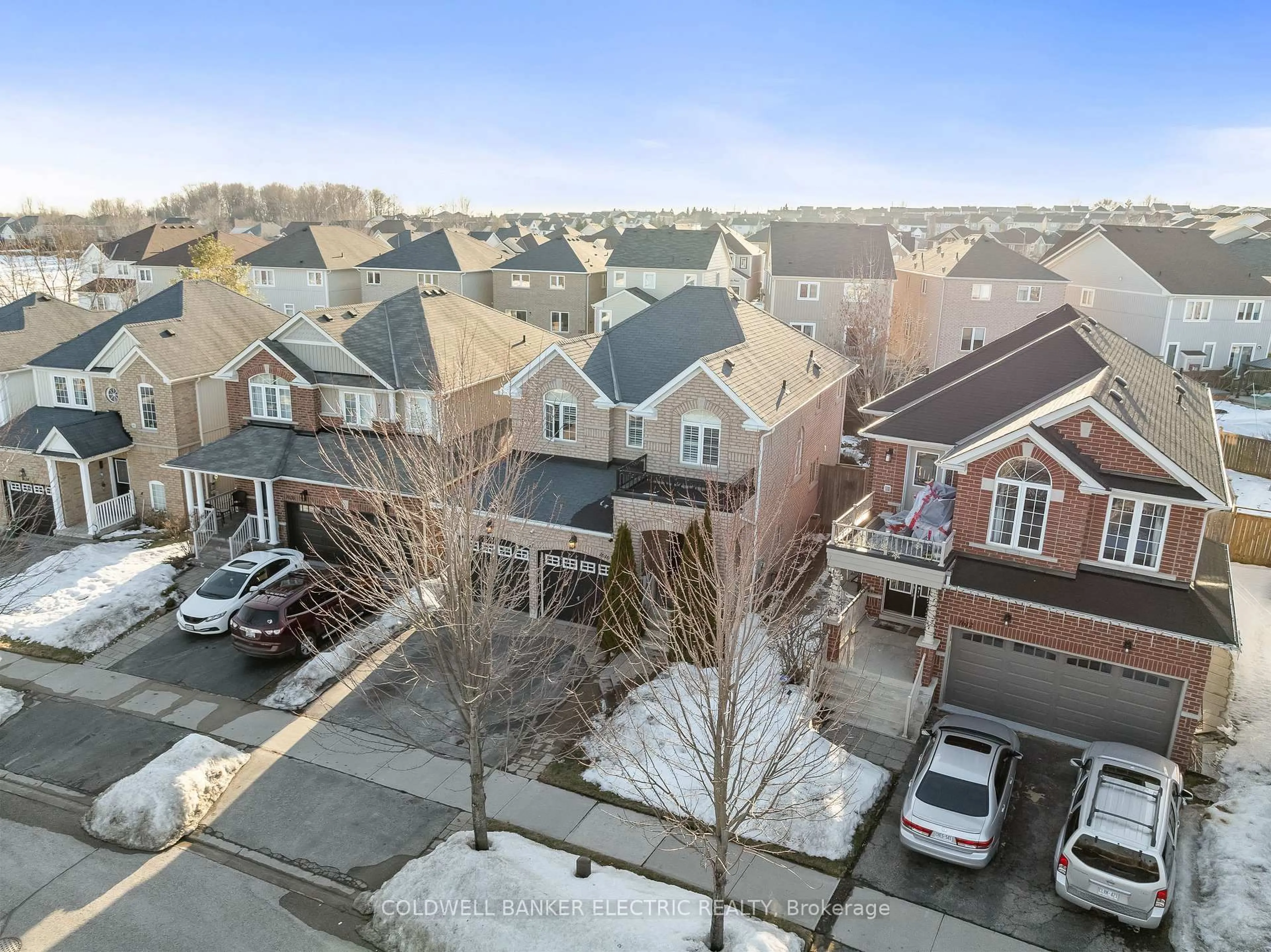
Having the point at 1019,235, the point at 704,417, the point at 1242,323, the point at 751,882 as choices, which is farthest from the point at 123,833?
the point at 1019,235

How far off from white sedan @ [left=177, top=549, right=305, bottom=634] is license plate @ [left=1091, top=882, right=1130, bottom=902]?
835 inches

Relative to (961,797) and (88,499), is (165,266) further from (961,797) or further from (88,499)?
(961,797)

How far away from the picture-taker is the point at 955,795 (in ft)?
50.6

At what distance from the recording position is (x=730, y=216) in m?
177

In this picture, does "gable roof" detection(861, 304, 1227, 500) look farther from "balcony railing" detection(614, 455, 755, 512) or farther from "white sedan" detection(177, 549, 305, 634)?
"white sedan" detection(177, 549, 305, 634)

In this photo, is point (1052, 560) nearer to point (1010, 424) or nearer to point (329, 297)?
point (1010, 424)

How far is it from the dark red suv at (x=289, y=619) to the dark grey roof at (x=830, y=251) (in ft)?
106

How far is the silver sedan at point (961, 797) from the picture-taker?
14.8 metres

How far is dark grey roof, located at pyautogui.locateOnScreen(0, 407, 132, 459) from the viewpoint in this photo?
101ft

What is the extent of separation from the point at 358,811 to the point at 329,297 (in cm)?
4697

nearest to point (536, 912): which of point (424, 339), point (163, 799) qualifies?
point (163, 799)

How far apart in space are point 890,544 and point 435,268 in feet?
135

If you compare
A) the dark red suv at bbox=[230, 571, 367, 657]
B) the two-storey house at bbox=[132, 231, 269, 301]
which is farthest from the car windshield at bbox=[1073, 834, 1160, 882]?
the two-storey house at bbox=[132, 231, 269, 301]

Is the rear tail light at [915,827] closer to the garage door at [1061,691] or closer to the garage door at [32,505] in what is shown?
the garage door at [1061,691]
